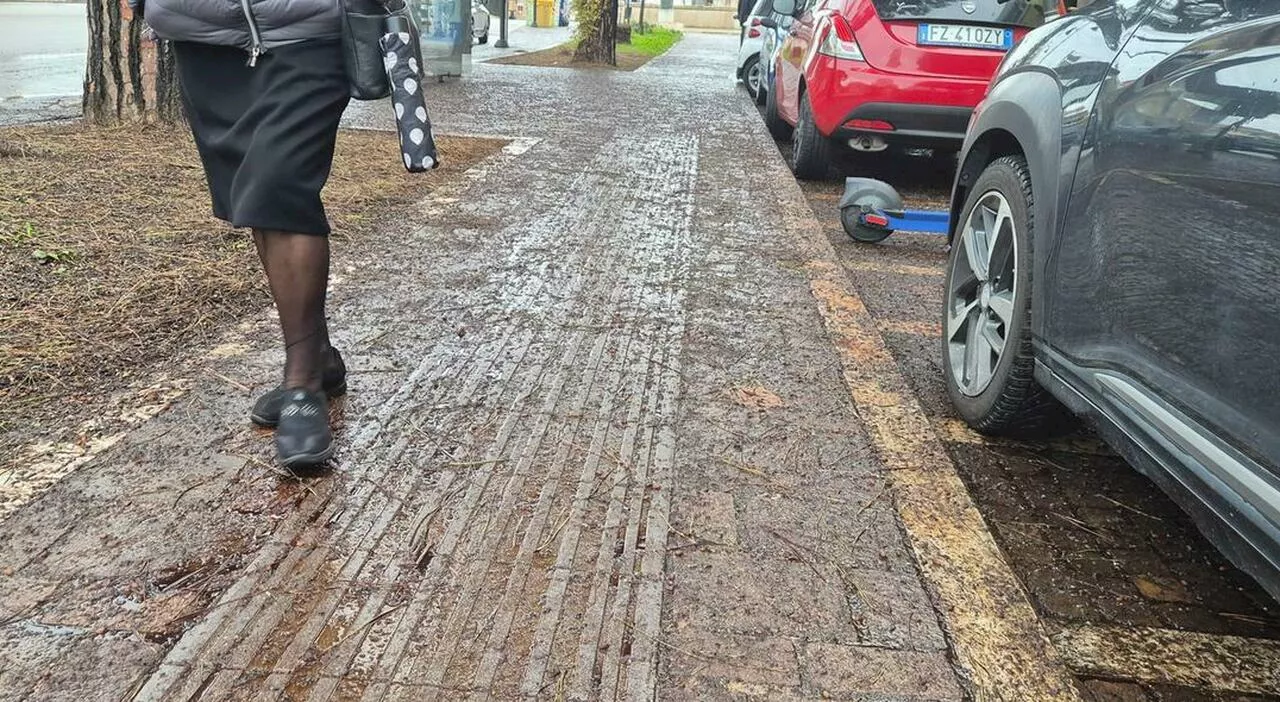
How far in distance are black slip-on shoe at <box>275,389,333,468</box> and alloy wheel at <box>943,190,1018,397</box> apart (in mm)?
1920

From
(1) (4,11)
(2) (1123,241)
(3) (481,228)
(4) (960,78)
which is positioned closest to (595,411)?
(2) (1123,241)

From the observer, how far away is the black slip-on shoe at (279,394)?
2.72 m

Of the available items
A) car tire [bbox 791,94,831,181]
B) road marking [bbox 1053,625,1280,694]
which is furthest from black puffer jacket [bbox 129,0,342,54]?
car tire [bbox 791,94,831,181]

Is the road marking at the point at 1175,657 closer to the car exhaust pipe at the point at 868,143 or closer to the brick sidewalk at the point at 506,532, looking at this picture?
the brick sidewalk at the point at 506,532

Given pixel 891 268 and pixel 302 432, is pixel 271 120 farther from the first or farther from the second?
pixel 891 268

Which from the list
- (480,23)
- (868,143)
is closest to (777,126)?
(868,143)

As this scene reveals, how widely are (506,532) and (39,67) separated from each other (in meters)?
12.4

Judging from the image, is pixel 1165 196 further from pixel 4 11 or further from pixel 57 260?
pixel 4 11

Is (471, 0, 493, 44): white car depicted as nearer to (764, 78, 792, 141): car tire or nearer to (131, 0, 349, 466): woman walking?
(764, 78, 792, 141): car tire

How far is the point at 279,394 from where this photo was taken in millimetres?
2691

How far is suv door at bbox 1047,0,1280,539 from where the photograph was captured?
174 centimetres

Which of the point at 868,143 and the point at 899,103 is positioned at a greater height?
the point at 899,103

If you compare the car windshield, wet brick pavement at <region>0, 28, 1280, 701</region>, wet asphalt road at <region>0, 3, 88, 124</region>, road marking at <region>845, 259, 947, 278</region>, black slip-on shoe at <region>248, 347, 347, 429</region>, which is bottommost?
road marking at <region>845, 259, 947, 278</region>

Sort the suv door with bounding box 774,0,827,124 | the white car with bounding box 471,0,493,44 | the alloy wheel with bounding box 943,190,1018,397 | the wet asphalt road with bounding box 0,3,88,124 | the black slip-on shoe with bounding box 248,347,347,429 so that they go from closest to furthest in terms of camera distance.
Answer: the black slip-on shoe with bounding box 248,347,347,429
the alloy wheel with bounding box 943,190,1018,397
the suv door with bounding box 774,0,827,124
the wet asphalt road with bounding box 0,3,88,124
the white car with bounding box 471,0,493,44
